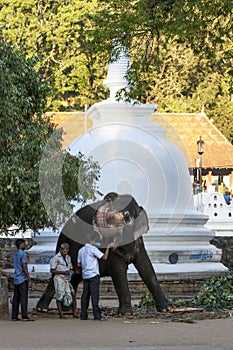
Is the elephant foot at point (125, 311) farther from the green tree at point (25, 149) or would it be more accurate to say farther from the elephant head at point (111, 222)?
the green tree at point (25, 149)

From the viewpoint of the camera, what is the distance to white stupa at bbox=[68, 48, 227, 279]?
66.4ft

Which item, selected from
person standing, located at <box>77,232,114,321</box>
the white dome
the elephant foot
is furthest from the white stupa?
person standing, located at <box>77,232,114,321</box>

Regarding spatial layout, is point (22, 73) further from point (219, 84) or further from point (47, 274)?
point (219, 84)

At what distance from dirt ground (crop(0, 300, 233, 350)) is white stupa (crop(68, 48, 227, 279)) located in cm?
547

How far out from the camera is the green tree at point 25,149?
13.9 metres

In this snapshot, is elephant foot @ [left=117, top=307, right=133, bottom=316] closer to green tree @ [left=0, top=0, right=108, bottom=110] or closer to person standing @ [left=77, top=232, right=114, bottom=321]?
person standing @ [left=77, top=232, right=114, bottom=321]

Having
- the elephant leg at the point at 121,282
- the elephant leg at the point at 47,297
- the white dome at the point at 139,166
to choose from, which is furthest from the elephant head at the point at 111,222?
the white dome at the point at 139,166

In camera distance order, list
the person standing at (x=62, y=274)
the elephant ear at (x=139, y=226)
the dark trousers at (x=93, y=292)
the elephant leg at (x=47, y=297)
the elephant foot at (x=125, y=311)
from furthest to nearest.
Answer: the elephant leg at (x=47, y=297)
the elephant ear at (x=139, y=226)
the elephant foot at (x=125, y=311)
the person standing at (x=62, y=274)
the dark trousers at (x=93, y=292)

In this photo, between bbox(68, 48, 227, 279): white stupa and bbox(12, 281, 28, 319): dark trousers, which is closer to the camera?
bbox(12, 281, 28, 319): dark trousers

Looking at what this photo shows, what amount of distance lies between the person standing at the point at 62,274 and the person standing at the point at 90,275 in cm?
28

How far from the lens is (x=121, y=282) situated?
14.8m

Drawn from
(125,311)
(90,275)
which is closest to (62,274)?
(90,275)

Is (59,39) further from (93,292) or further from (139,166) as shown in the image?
(93,292)

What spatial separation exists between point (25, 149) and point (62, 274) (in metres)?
1.89
